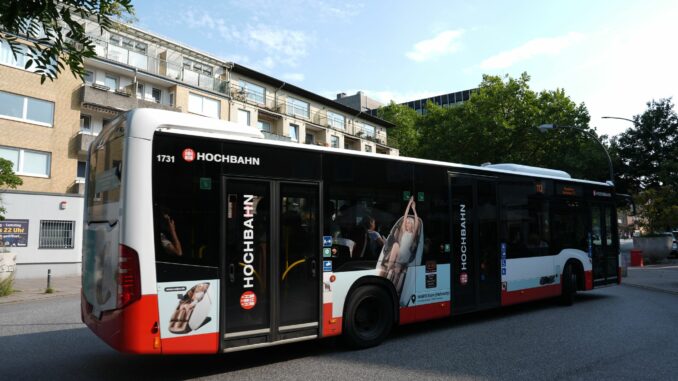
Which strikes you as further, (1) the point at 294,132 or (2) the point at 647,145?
(1) the point at 294,132

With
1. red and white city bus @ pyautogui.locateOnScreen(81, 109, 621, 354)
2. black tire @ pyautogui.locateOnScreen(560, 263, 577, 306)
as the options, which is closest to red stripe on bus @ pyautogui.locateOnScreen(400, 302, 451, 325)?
A: red and white city bus @ pyautogui.locateOnScreen(81, 109, 621, 354)

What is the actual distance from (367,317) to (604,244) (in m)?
7.83

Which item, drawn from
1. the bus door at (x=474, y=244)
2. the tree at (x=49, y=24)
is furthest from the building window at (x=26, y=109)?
the bus door at (x=474, y=244)

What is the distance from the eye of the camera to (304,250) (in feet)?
20.9

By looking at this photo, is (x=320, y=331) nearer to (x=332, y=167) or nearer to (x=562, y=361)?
(x=332, y=167)

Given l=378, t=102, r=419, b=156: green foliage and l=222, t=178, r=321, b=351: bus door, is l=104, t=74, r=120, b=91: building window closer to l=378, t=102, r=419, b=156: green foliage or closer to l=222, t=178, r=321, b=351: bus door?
l=222, t=178, r=321, b=351: bus door

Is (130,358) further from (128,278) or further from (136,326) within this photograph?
(128,278)

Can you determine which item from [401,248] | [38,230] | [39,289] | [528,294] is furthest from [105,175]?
[38,230]

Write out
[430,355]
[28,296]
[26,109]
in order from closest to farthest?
[430,355]
[28,296]
[26,109]

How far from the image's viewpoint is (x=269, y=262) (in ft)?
19.7

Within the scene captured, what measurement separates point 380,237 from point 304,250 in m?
1.41

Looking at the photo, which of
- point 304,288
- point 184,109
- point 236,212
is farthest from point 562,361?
point 184,109

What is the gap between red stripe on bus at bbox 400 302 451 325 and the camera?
7.46 meters

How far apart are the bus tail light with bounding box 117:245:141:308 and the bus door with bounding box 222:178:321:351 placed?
1.01 meters
